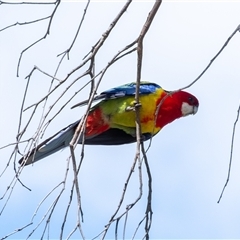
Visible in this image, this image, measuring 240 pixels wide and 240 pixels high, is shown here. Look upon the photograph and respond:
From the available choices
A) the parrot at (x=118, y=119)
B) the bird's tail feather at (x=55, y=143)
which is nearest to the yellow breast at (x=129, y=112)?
the parrot at (x=118, y=119)

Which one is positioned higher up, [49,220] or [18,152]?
[18,152]

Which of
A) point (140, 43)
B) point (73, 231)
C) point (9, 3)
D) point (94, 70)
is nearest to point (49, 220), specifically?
point (73, 231)

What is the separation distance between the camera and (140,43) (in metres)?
1.98

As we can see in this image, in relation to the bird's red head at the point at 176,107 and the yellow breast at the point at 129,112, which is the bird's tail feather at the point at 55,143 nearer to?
the yellow breast at the point at 129,112

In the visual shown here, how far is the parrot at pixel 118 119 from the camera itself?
139 inches

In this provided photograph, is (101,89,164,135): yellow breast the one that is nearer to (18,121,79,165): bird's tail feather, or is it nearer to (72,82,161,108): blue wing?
(72,82,161,108): blue wing

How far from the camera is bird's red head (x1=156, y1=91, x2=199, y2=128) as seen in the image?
3.71 m

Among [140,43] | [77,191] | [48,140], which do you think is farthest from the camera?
[48,140]

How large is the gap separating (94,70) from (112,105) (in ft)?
5.35

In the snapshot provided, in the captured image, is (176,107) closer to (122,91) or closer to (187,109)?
(187,109)

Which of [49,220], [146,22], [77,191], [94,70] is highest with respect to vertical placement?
[146,22]

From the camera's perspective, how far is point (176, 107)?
12.5 feet

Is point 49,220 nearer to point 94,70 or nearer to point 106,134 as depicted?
point 94,70

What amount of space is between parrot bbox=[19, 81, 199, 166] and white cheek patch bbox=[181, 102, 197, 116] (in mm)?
98
